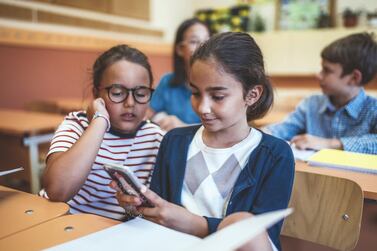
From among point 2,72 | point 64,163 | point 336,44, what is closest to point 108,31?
point 2,72

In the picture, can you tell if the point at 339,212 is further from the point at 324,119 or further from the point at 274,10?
the point at 274,10

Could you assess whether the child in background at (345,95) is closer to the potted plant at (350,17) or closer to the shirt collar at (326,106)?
the shirt collar at (326,106)

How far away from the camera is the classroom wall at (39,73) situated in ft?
12.0

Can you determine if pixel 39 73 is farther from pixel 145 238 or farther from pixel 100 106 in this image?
pixel 145 238

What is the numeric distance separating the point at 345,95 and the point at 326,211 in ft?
3.28

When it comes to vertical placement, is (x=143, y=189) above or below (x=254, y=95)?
below

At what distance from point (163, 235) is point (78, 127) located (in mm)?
666

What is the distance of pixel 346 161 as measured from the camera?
4.38 ft

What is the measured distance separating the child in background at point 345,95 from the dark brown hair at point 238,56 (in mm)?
749

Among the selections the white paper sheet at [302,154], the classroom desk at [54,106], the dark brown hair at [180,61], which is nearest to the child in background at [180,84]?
the dark brown hair at [180,61]

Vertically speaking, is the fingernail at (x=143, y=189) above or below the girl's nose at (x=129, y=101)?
below

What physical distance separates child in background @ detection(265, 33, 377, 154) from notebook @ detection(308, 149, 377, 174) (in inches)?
12.8

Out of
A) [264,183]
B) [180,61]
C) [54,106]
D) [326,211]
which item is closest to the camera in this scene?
[264,183]

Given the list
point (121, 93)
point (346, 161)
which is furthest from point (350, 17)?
point (121, 93)
